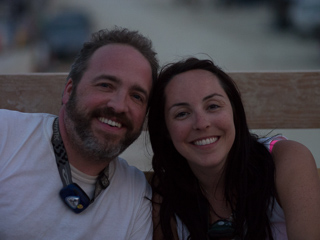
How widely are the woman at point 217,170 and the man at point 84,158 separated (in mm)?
176

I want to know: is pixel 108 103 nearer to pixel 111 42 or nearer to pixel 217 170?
pixel 111 42

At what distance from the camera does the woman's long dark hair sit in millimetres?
2656

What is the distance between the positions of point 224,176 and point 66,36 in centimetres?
1947

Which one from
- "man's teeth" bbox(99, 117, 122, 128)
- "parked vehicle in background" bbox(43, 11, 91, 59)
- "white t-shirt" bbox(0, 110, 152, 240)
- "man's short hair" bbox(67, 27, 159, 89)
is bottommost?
"parked vehicle in background" bbox(43, 11, 91, 59)

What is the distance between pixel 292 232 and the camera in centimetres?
238

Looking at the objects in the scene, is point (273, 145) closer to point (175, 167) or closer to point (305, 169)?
point (305, 169)

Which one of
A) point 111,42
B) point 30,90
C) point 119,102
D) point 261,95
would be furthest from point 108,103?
point 261,95

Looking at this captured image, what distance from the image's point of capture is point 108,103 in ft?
8.44

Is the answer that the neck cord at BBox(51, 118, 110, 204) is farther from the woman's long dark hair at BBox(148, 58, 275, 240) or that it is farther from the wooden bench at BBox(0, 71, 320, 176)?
the wooden bench at BBox(0, 71, 320, 176)

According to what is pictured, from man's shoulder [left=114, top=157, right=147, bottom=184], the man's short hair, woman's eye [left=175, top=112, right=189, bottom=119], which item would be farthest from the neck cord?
woman's eye [left=175, top=112, right=189, bottom=119]

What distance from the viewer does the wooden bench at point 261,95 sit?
322cm

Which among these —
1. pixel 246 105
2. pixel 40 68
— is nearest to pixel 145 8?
pixel 40 68

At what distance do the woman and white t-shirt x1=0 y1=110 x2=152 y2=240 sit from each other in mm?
278

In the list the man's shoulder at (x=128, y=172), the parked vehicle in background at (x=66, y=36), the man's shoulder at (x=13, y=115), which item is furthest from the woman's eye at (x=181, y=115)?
the parked vehicle in background at (x=66, y=36)
